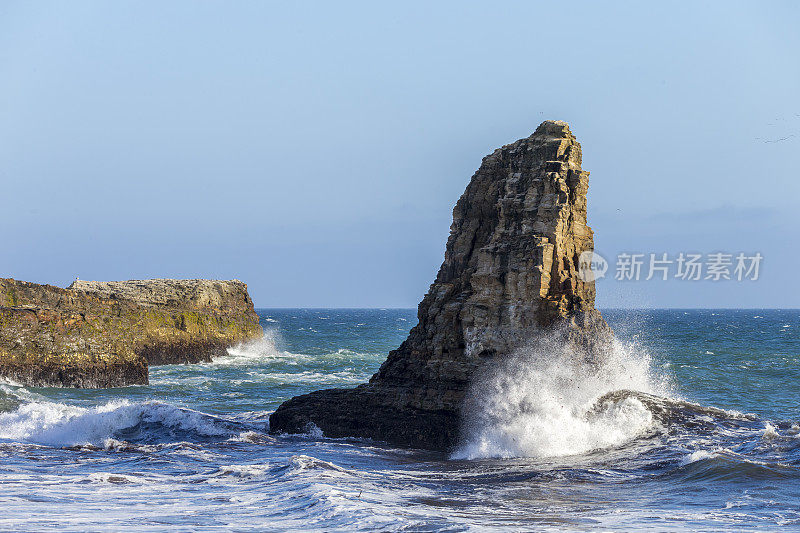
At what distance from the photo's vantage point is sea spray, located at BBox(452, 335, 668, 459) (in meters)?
19.9

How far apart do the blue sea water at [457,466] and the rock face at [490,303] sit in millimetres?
712

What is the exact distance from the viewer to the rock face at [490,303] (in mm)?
20734

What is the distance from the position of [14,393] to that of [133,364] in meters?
6.82

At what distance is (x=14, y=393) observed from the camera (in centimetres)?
3130

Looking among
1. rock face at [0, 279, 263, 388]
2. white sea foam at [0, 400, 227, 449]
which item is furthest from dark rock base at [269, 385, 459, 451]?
rock face at [0, 279, 263, 388]

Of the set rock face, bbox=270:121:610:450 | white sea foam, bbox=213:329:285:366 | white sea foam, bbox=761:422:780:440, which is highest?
rock face, bbox=270:121:610:450

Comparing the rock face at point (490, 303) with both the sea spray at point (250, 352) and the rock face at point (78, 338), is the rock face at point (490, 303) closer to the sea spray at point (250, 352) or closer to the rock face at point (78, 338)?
the rock face at point (78, 338)

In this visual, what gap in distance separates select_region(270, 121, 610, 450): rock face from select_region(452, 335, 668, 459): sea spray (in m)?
0.36

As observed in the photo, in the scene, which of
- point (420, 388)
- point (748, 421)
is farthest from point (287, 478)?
point (748, 421)

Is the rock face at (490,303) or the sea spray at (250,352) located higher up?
the rock face at (490,303)

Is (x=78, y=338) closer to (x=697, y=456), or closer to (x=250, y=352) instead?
(x=250, y=352)

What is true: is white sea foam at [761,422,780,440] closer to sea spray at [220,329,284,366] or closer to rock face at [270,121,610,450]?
rock face at [270,121,610,450]

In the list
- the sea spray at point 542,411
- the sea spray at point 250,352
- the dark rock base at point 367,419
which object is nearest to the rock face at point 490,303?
the dark rock base at point 367,419

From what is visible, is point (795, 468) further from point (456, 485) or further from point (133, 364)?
point (133, 364)
